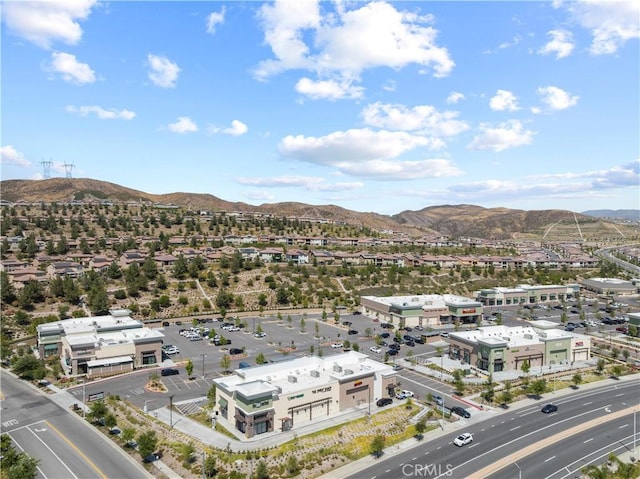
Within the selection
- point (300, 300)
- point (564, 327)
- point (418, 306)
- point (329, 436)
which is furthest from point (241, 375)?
point (564, 327)

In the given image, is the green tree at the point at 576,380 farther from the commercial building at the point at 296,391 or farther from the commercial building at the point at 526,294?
the commercial building at the point at 526,294

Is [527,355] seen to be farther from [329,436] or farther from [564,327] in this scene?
[329,436]

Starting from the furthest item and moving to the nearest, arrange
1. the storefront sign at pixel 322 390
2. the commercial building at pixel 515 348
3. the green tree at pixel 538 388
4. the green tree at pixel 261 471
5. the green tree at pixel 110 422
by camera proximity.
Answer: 1. the commercial building at pixel 515 348
2. the green tree at pixel 538 388
3. the storefront sign at pixel 322 390
4. the green tree at pixel 110 422
5. the green tree at pixel 261 471

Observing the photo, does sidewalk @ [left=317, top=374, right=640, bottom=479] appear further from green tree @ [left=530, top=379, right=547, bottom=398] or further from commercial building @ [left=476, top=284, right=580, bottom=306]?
commercial building @ [left=476, top=284, right=580, bottom=306]

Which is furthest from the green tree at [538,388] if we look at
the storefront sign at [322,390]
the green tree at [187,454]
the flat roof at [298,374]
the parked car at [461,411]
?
the green tree at [187,454]

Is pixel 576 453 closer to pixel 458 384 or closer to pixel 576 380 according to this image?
pixel 458 384

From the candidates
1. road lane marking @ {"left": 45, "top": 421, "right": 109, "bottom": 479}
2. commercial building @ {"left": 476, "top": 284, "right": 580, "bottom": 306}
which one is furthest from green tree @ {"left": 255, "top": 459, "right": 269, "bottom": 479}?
commercial building @ {"left": 476, "top": 284, "right": 580, "bottom": 306}
